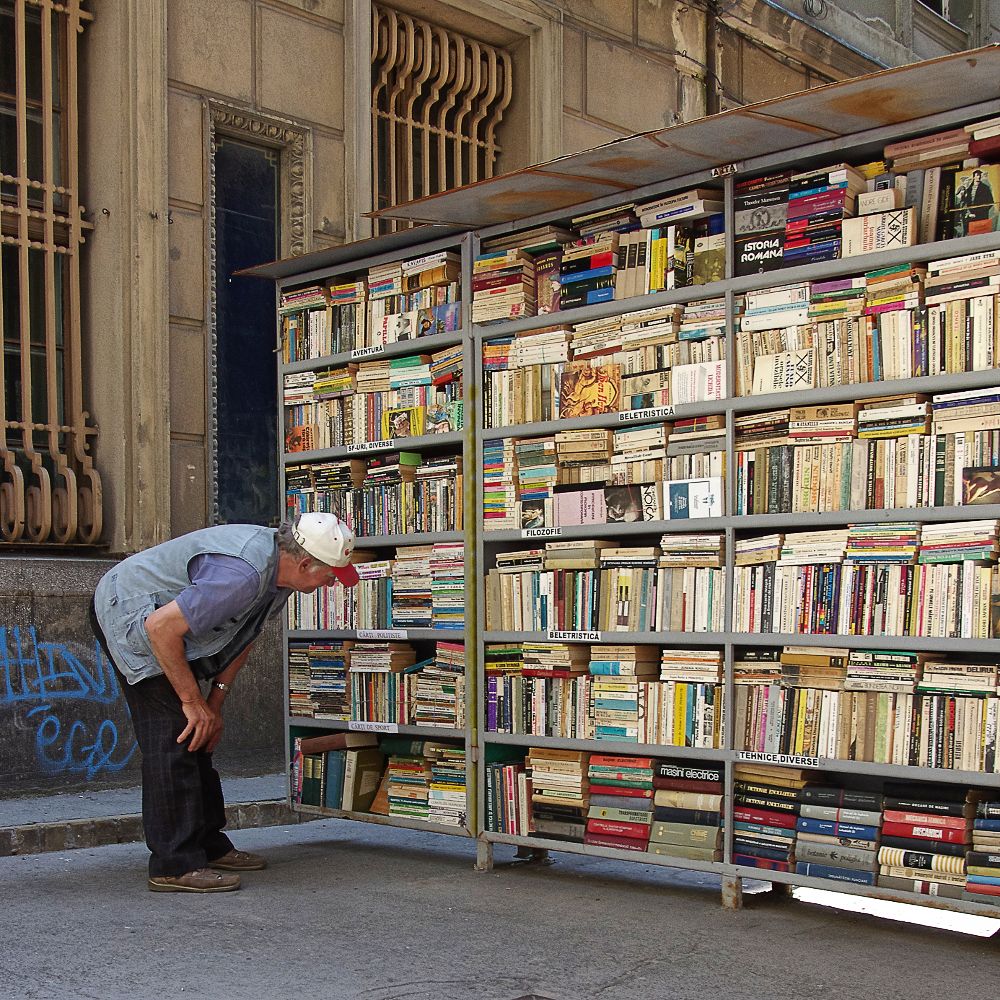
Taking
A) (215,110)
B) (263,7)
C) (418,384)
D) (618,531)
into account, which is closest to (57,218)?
(215,110)

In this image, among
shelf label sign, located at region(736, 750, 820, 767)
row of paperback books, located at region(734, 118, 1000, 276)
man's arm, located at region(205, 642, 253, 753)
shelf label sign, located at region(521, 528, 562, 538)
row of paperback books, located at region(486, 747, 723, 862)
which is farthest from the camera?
shelf label sign, located at region(521, 528, 562, 538)

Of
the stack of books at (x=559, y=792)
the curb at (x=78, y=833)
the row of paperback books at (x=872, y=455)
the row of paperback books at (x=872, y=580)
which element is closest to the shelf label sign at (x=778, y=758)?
the row of paperback books at (x=872, y=580)

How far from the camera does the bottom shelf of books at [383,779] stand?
22.8ft

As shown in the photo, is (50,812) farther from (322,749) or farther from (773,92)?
(773,92)

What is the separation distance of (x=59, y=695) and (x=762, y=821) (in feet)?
15.3

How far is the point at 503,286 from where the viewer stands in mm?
6867

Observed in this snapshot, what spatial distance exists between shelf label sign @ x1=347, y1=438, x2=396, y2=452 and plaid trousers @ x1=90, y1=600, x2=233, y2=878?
5.84 ft

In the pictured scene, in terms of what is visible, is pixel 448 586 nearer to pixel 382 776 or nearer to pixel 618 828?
pixel 382 776

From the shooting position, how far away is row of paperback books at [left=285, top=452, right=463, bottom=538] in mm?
7117

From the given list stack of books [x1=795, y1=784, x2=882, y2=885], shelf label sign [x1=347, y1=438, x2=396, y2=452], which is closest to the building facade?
shelf label sign [x1=347, y1=438, x2=396, y2=452]

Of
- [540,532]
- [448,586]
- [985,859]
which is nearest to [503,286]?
[540,532]

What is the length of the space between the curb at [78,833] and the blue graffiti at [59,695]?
1184mm

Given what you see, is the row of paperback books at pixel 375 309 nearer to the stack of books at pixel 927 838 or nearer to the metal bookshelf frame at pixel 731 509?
the metal bookshelf frame at pixel 731 509

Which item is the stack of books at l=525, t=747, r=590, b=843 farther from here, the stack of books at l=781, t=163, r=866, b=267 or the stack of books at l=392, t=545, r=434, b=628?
the stack of books at l=781, t=163, r=866, b=267
